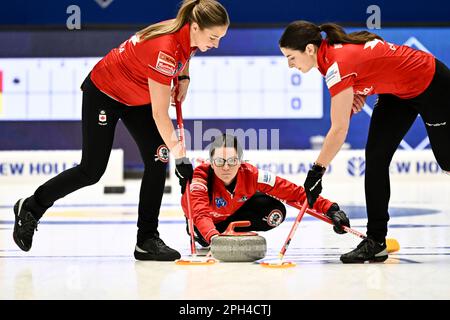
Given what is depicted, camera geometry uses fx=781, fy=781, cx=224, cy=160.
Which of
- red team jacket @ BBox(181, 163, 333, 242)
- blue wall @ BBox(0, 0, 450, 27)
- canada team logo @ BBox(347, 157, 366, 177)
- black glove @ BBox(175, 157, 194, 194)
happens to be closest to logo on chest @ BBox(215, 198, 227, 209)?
red team jacket @ BBox(181, 163, 333, 242)

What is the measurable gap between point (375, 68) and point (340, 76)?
189mm

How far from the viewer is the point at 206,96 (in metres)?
12.2

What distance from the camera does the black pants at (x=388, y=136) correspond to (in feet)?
11.2

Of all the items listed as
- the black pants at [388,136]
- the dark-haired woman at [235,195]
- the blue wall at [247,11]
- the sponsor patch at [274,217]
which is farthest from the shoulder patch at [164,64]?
the blue wall at [247,11]

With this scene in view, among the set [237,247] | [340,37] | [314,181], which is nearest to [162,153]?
[237,247]

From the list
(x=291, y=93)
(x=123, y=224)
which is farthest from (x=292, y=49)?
(x=291, y=93)

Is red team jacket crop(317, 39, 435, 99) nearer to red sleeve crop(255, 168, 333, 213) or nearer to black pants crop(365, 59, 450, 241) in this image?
black pants crop(365, 59, 450, 241)

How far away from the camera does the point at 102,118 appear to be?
139 inches

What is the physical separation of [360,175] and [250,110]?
2.63 meters

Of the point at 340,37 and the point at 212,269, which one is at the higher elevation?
the point at 340,37

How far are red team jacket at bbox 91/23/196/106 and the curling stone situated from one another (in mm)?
714

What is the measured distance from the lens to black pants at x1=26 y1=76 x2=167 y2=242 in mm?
3543

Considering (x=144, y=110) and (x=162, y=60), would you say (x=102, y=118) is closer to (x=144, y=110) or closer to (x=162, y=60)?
(x=144, y=110)
